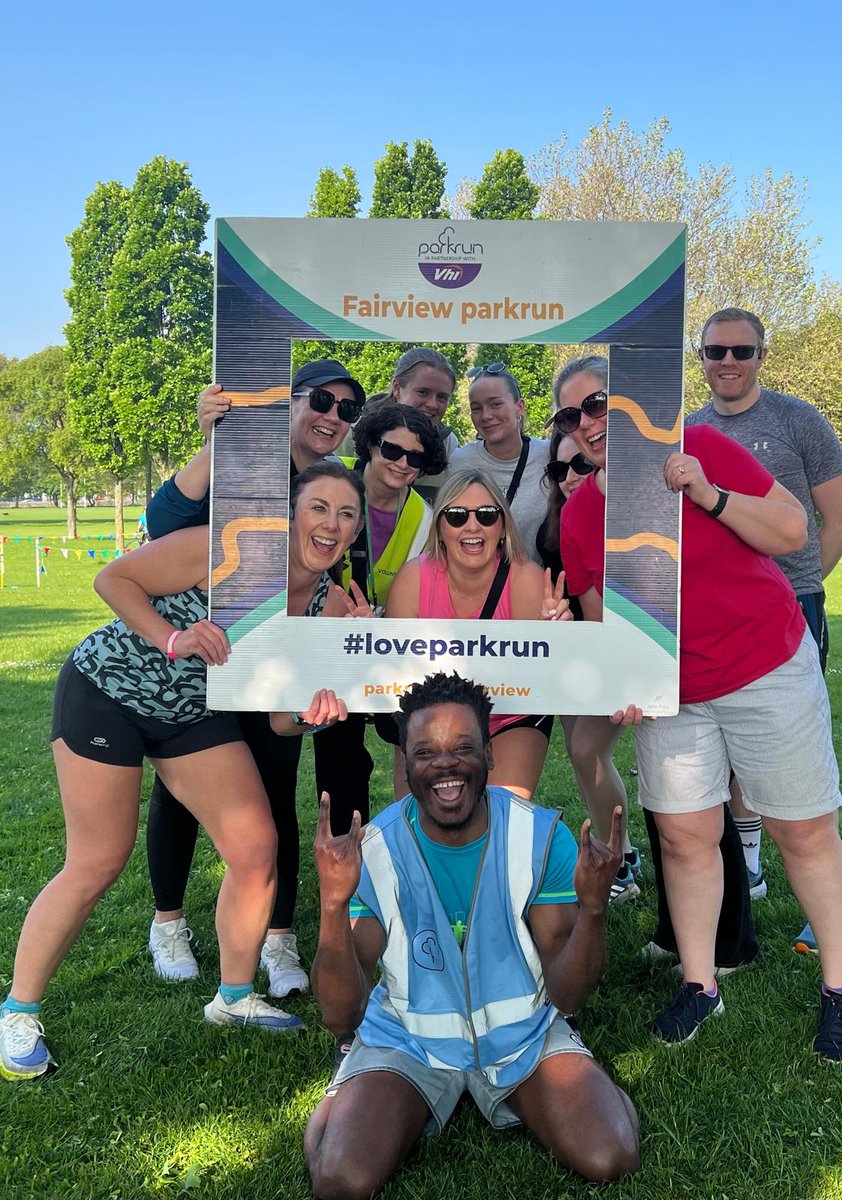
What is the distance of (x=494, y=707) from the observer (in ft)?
10.4

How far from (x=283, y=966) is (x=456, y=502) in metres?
2.15

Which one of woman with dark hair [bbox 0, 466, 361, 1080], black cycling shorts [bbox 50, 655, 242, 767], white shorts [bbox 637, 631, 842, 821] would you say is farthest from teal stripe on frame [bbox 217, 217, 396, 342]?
white shorts [bbox 637, 631, 842, 821]

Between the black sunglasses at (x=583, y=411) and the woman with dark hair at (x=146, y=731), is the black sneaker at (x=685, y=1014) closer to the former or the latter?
the woman with dark hair at (x=146, y=731)

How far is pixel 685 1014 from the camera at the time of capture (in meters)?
3.47

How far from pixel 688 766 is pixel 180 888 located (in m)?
2.32

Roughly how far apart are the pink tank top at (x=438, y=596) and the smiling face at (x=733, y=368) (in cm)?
180

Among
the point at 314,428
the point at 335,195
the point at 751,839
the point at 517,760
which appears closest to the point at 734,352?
the point at 314,428

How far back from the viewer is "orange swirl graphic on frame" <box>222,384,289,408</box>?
10.1 ft

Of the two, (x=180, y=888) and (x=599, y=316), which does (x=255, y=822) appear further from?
(x=599, y=316)

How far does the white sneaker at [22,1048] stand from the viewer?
3268 mm

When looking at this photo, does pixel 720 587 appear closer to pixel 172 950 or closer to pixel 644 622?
pixel 644 622

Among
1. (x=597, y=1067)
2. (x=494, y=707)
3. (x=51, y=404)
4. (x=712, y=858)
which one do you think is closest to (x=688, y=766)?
(x=712, y=858)

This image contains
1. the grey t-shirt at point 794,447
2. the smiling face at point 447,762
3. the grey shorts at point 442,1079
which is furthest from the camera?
the grey t-shirt at point 794,447

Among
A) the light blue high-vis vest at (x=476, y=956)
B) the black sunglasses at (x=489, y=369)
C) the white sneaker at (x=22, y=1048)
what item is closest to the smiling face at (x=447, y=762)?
the light blue high-vis vest at (x=476, y=956)
